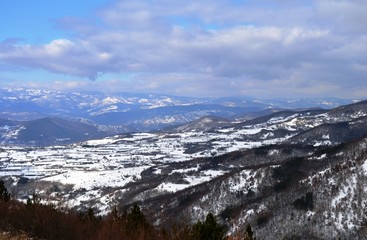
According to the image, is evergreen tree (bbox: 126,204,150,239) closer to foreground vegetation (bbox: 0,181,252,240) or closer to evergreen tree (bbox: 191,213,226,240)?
foreground vegetation (bbox: 0,181,252,240)

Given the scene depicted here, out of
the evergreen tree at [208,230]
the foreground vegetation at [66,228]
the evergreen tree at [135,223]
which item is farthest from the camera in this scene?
the evergreen tree at [208,230]

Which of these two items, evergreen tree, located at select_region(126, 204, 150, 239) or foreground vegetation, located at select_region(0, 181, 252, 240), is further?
evergreen tree, located at select_region(126, 204, 150, 239)

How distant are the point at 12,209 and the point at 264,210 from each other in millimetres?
169854

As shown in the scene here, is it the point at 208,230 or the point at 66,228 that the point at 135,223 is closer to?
the point at 66,228

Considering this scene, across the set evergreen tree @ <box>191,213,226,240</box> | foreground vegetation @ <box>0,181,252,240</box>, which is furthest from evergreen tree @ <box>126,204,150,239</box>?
evergreen tree @ <box>191,213,226,240</box>

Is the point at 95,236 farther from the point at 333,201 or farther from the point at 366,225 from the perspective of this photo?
the point at 333,201

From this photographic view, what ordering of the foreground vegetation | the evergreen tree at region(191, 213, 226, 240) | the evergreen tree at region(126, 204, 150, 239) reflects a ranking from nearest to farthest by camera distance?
the foreground vegetation < the evergreen tree at region(126, 204, 150, 239) < the evergreen tree at region(191, 213, 226, 240)

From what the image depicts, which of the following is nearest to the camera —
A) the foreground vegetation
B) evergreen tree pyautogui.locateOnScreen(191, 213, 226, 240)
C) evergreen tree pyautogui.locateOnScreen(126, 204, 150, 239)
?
the foreground vegetation

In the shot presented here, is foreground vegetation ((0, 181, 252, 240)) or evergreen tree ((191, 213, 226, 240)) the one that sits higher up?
foreground vegetation ((0, 181, 252, 240))

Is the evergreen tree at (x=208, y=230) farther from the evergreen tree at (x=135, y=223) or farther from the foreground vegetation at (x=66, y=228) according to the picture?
the evergreen tree at (x=135, y=223)

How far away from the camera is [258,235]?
543 feet

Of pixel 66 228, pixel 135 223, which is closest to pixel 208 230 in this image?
pixel 135 223

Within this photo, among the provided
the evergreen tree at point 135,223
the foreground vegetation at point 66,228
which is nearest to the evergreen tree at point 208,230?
the foreground vegetation at point 66,228

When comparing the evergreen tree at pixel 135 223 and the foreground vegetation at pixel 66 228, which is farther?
the evergreen tree at pixel 135 223
